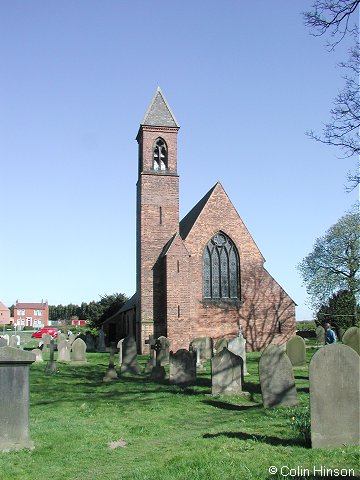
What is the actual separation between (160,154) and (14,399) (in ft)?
83.0

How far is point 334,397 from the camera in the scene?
6.55m

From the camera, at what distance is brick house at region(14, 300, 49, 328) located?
122750mm

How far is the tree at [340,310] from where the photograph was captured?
109ft

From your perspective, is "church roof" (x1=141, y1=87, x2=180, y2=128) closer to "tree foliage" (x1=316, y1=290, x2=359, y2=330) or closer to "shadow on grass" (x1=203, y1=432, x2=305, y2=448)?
"tree foliage" (x1=316, y1=290, x2=359, y2=330)

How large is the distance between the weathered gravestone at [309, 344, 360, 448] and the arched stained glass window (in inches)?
888

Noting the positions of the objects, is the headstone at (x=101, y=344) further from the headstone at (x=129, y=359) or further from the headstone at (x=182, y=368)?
the headstone at (x=182, y=368)

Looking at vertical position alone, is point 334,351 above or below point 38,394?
above

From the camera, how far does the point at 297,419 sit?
7938mm

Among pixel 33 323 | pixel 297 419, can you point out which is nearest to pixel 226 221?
pixel 297 419

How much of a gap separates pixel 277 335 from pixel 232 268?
479 cm

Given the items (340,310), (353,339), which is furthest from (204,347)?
(340,310)

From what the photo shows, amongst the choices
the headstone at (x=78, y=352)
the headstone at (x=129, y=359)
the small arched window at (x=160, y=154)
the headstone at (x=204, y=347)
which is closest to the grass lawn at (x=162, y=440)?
the headstone at (x=129, y=359)

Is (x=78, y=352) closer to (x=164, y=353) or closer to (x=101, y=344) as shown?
(x=164, y=353)

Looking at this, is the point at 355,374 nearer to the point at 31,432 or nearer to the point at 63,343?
the point at 31,432
